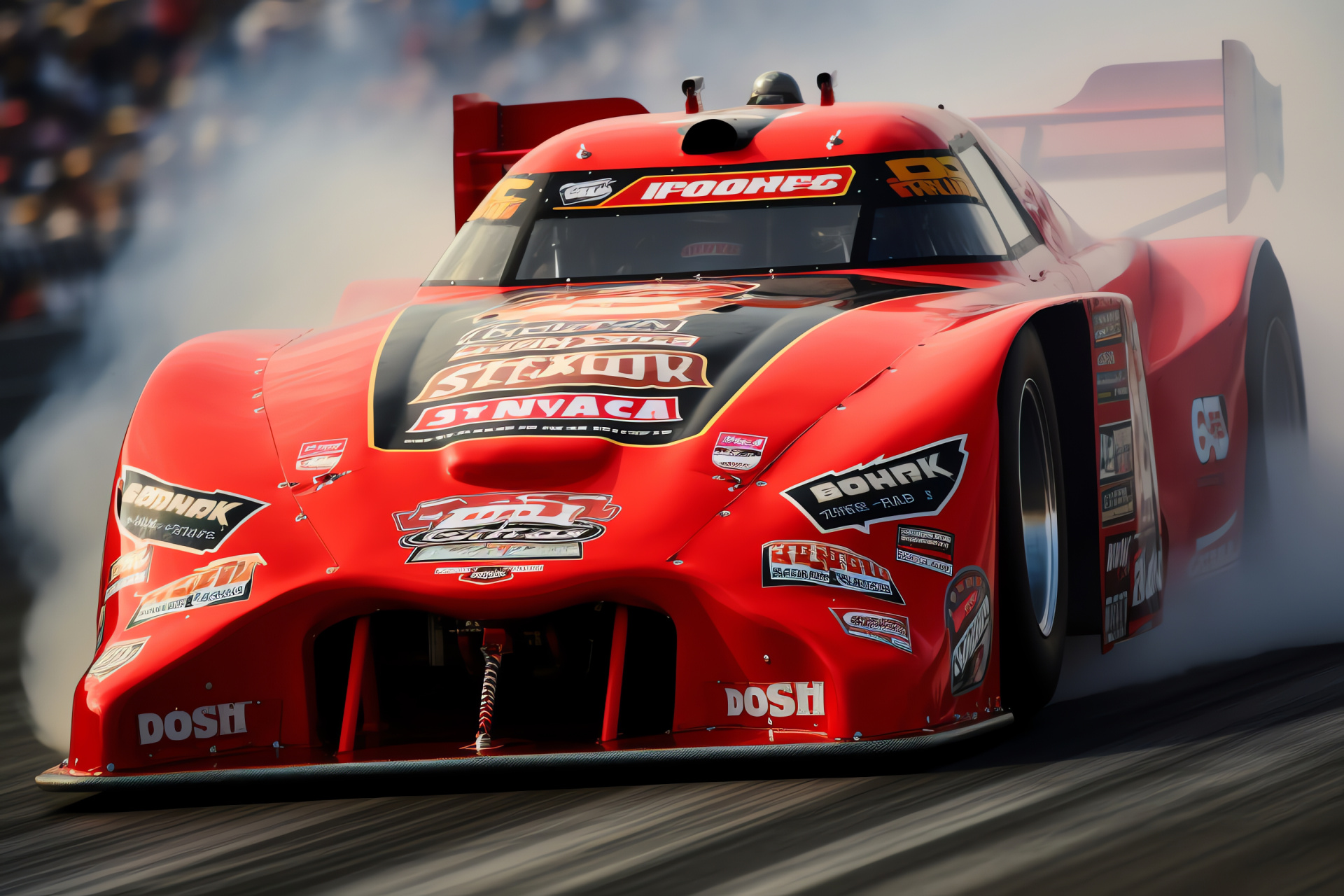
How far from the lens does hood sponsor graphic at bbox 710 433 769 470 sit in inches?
120

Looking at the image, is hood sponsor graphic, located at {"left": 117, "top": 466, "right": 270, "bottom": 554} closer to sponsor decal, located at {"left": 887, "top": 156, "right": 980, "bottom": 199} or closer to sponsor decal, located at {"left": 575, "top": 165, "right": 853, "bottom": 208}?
sponsor decal, located at {"left": 575, "top": 165, "right": 853, "bottom": 208}

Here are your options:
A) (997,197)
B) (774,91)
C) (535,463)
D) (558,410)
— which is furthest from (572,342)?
(774,91)

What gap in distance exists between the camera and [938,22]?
1259 cm

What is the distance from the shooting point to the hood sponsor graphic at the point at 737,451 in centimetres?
306

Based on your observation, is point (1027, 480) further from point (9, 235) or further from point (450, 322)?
point (9, 235)

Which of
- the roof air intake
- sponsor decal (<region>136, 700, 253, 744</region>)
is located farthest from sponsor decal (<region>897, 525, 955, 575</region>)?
the roof air intake

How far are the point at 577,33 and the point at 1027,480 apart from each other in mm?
13506

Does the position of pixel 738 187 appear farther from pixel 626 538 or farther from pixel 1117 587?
pixel 626 538

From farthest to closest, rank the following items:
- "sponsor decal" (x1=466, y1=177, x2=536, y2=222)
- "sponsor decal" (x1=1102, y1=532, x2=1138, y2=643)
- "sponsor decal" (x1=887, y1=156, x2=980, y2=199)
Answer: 1. "sponsor decal" (x1=466, y1=177, x2=536, y2=222)
2. "sponsor decal" (x1=887, y1=156, x2=980, y2=199)
3. "sponsor decal" (x1=1102, y1=532, x2=1138, y2=643)

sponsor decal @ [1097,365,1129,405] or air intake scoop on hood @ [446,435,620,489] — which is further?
sponsor decal @ [1097,365,1129,405]

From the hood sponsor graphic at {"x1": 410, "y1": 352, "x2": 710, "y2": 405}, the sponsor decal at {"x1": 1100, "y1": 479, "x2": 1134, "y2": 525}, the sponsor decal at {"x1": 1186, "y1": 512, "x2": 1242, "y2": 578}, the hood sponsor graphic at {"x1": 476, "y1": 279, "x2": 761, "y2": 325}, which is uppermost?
the hood sponsor graphic at {"x1": 476, "y1": 279, "x2": 761, "y2": 325}

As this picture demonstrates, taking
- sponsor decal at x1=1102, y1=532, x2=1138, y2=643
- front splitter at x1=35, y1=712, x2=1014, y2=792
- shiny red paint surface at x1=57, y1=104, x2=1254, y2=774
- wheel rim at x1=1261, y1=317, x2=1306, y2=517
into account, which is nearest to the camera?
front splitter at x1=35, y1=712, x2=1014, y2=792

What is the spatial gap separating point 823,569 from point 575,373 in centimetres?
70

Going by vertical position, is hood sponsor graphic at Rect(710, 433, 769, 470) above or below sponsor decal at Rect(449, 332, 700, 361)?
below
